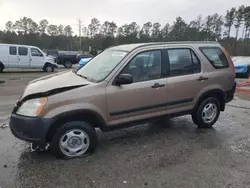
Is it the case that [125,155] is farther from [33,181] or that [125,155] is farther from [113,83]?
[33,181]

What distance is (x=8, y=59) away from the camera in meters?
15.6

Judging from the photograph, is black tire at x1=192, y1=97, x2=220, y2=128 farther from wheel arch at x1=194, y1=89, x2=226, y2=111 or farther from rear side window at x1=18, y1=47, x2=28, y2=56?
rear side window at x1=18, y1=47, x2=28, y2=56

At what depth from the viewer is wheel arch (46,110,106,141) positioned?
10.8 ft

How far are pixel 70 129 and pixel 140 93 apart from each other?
4.30 ft

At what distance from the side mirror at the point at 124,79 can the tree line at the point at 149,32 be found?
42.4 metres

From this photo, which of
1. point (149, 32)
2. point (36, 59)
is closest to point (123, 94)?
point (36, 59)

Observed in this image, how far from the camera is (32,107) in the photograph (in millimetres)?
3232

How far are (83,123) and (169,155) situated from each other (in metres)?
1.52

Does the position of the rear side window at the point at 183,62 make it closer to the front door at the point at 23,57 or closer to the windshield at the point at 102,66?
the windshield at the point at 102,66

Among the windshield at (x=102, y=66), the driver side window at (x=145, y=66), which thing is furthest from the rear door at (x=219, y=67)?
the windshield at (x=102, y=66)

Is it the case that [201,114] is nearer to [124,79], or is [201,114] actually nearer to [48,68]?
[124,79]

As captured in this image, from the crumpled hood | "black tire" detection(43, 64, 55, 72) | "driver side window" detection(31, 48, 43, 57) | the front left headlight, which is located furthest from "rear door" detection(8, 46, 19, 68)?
the front left headlight

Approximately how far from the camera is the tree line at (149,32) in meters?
50.0

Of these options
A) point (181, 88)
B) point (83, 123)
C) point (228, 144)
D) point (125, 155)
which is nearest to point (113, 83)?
point (83, 123)
